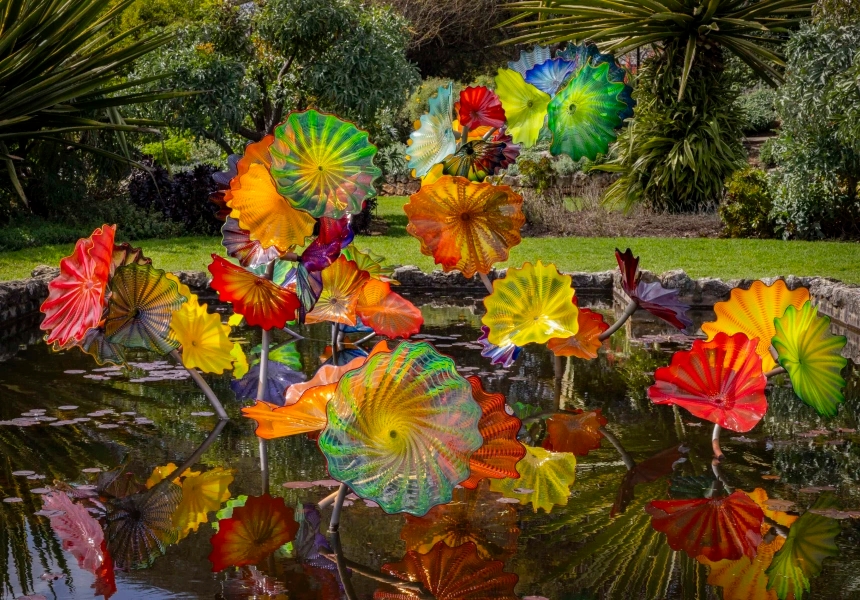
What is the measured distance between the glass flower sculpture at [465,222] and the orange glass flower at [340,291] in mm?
577

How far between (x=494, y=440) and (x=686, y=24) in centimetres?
1159

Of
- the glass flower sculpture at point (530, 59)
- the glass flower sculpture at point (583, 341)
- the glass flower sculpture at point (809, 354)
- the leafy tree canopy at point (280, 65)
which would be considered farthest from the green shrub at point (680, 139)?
the glass flower sculpture at point (809, 354)

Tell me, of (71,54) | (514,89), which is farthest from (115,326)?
(71,54)

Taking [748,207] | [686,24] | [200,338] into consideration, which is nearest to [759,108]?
[686,24]

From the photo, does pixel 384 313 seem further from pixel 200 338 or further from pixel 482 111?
pixel 482 111

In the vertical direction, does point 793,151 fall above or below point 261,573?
above

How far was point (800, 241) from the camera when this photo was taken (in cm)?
1268

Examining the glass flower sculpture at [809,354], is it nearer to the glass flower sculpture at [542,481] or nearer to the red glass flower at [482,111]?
the glass flower sculpture at [542,481]

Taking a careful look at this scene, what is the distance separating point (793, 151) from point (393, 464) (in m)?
10.3

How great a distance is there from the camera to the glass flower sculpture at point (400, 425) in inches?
133

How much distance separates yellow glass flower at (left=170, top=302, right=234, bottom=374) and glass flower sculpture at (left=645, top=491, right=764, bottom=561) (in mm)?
2562

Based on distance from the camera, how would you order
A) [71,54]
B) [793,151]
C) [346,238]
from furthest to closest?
1. [793,151]
2. [71,54]
3. [346,238]

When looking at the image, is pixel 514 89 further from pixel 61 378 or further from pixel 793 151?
pixel 793 151

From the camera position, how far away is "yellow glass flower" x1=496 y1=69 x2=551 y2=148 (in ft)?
19.0
